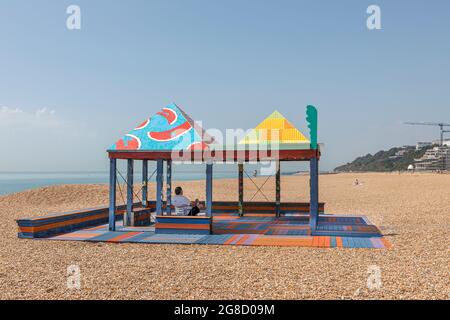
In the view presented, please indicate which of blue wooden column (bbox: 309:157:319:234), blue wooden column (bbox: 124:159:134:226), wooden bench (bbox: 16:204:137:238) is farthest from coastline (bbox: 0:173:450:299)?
blue wooden column (bbox: 124:159:134:226)

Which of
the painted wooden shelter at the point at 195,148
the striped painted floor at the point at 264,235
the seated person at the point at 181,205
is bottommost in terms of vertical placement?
the striped painted floor at the point at 264,235

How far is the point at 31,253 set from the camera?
1091 centimetres

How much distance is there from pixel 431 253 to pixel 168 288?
664cm

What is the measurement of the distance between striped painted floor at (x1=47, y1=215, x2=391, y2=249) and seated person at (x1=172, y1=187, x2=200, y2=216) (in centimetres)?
102

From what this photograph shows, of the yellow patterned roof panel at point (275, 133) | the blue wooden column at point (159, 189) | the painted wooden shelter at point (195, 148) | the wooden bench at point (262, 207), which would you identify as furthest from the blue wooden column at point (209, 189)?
A: the wooden bench at point (262, 207)

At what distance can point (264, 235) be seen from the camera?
13586 millimetres

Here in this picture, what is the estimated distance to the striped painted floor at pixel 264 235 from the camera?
12.1 metres

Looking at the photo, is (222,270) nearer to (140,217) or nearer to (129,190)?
(129,190)

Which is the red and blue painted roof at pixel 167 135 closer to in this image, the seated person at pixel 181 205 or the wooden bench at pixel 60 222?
the seated person at pixel 181 205

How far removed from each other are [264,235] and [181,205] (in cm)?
287

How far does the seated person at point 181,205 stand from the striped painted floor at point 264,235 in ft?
3.35
